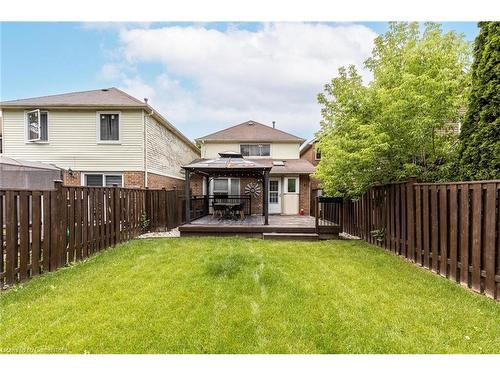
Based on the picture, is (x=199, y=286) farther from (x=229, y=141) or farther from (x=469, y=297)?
(x=229, y=141)

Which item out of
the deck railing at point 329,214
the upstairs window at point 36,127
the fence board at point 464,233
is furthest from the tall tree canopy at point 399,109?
the upstairs window at point 36,127

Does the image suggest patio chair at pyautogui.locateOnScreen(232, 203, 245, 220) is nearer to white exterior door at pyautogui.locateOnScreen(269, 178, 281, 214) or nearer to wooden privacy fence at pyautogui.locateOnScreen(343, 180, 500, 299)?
white exterior door at pyautogui.locateOnScreen(269, 178, 281, 214)

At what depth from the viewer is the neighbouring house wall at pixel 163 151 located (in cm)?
1398

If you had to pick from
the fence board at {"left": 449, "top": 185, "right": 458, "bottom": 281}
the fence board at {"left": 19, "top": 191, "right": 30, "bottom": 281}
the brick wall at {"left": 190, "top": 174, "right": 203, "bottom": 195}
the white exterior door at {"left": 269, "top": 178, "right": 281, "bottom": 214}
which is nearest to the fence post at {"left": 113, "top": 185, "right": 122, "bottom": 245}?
the fence board at {"left": 19, "top": 191, "right": 30, "bottom": 281}

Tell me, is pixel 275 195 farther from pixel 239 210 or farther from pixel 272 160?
pixel 239 210

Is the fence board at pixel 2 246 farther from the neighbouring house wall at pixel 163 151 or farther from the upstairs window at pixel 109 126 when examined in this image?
the upstairs window at pixel 109 126

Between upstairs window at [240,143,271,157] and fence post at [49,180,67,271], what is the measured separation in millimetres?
13837

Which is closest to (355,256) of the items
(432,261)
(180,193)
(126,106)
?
(432,261)

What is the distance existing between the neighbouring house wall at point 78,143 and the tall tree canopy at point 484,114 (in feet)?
40.4

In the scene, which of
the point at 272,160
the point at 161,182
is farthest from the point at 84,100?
the point at 272,160

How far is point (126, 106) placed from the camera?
515 inches

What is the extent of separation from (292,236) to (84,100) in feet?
39.4

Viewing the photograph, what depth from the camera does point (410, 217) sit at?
6746 mm

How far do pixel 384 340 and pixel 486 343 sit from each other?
1086 mm
